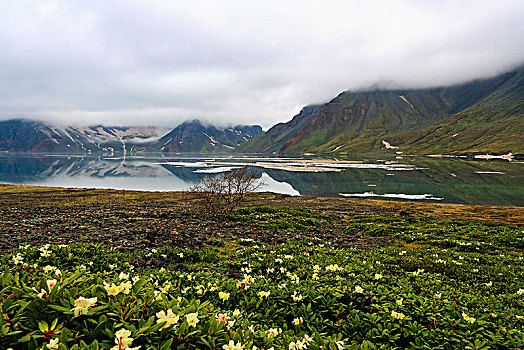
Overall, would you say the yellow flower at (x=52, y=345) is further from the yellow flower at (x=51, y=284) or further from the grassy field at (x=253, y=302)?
the yellow flower at (x=51, y=284)

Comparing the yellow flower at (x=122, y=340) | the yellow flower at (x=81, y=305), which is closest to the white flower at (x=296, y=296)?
the yellow flower at (x=122, y=340)

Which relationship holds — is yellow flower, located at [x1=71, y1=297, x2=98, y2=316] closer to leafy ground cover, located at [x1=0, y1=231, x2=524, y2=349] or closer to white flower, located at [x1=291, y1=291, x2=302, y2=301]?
leafy ground cover, located at [x1=0, y1=231, x2=524, y2=349]

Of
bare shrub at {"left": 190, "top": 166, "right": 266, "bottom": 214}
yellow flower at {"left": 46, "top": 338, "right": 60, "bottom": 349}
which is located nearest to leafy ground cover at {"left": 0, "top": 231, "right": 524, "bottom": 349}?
yellow flower at {"left": 46, "top": 338, "right": 60, "bottom": 349}

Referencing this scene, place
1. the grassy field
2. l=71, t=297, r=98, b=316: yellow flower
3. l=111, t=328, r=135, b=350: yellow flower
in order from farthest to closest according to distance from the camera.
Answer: the grassy field
l=71, t=297, r=98, b=316: yellow flower
l=111, t=328, r=135, b=350: yellow flower

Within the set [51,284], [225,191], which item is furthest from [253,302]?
[225,191]

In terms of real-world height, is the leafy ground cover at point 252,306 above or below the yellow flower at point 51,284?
below

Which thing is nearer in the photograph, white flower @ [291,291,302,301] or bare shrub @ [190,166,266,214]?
white flower @ [291,291,302,301]

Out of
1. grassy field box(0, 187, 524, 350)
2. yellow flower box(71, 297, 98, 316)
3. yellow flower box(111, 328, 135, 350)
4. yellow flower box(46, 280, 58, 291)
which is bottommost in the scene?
grassy field box(0, 187, 524, 350)

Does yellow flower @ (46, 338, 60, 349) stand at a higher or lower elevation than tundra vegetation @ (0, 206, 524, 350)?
higher

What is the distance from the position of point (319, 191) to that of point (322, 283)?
238ft

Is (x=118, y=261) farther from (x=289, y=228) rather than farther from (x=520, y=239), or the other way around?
(x=520, y=239)

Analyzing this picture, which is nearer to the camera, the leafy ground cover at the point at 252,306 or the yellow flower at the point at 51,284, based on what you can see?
the leafy ground cover at the point at 252,306

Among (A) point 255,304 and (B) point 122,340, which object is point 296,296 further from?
(B) point 122,340

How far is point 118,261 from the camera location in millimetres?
10305
